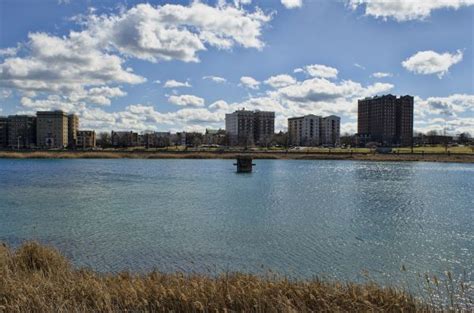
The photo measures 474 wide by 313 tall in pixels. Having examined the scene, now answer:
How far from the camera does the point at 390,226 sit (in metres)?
26.7

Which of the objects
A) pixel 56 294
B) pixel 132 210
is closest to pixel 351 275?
pixel 56 294

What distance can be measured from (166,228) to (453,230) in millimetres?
18456

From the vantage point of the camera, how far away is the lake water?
17578mm

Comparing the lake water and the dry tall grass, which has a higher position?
the dry tall grass

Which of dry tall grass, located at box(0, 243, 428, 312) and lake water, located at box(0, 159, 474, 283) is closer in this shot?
dry tall grass, located at box(0, 243, 428, 312)

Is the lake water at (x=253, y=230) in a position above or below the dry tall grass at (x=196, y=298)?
below

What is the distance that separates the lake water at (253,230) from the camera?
57.7ft

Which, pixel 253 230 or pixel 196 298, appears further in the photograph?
pixel 253 230

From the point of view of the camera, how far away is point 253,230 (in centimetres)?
2491

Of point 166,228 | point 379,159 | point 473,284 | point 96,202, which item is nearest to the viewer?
point 473,284

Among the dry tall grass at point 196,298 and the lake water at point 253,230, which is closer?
the dry tall grass at point 196,298

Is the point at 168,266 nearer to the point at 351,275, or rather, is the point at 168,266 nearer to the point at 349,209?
the point at 351,275

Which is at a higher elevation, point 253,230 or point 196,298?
point 196,298

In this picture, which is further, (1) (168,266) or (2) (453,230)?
(2) (453,230)
